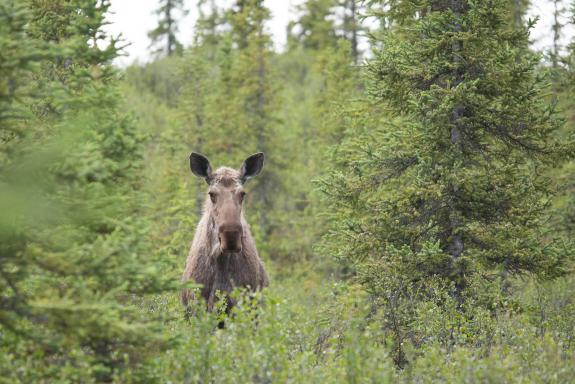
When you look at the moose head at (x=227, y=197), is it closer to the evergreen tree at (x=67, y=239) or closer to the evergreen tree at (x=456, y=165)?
the evergreen tree at (x=456, y=165)

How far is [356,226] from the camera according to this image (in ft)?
36.4

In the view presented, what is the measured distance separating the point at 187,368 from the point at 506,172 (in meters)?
6.62

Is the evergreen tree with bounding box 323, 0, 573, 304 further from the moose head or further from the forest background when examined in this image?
the moose head

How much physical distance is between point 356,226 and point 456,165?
1.92 m

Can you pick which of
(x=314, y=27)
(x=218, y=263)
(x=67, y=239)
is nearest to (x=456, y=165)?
(x=218, y=263)

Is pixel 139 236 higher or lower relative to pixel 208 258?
higher

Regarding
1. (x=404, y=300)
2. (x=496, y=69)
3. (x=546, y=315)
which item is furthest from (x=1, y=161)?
(x=546, y=315)

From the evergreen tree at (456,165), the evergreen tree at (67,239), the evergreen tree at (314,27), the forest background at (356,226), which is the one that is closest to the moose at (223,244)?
the forest background at (356,226)

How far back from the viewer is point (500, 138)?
11.4 metres

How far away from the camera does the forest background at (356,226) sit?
579cm

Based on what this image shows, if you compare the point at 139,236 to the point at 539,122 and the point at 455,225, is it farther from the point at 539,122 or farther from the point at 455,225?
the point at 539,122

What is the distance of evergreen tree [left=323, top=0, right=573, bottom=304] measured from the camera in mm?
10625

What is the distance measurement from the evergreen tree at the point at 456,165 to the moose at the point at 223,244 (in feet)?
4.77

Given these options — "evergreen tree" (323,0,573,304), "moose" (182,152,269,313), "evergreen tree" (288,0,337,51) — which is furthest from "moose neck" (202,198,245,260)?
"evergreen tree" (288,0,337,51)
